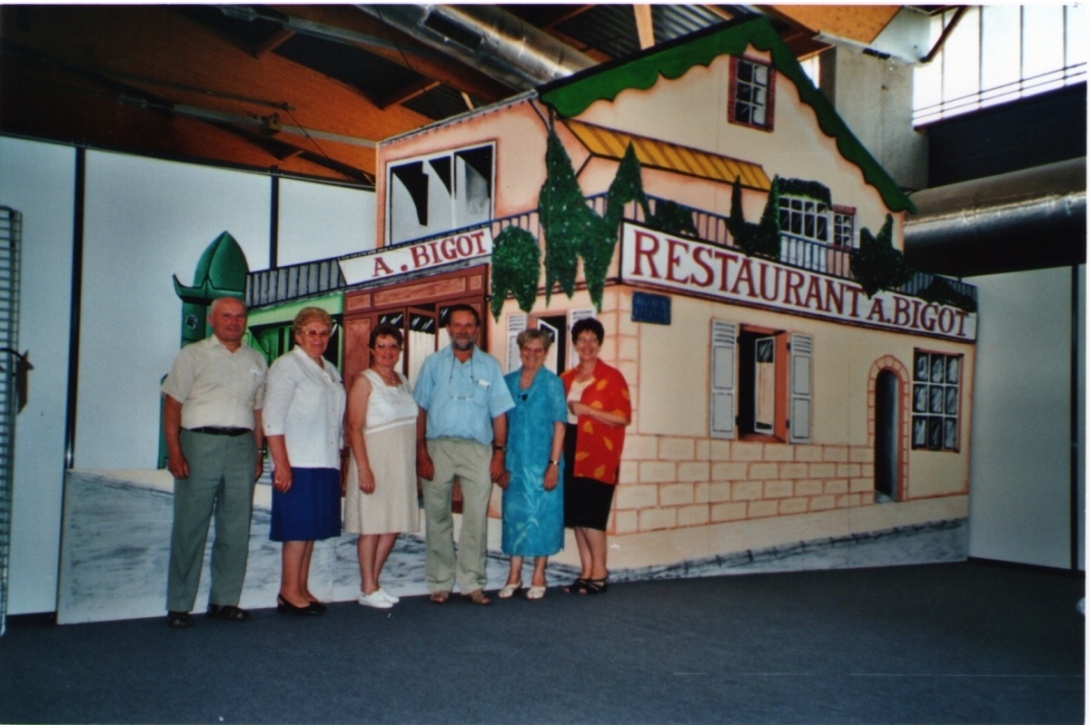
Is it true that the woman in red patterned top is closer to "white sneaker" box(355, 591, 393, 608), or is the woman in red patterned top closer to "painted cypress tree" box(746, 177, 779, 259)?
"white sneaker" box(355, 591, 393, 608)

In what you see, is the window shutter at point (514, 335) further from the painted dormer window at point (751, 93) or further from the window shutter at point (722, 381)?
the painted dormer window at point (751, 93)

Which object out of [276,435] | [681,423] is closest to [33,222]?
[276,435]

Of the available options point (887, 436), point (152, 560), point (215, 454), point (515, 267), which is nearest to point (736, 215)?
point (515, 267)

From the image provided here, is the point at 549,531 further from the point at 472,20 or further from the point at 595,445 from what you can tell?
the point at 472,20

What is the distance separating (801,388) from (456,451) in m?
2.30

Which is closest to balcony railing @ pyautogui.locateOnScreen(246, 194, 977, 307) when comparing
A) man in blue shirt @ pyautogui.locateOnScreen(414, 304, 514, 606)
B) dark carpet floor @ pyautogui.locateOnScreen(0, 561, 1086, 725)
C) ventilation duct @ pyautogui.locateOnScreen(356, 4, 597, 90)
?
man in blue shirt @ pyautogui.locateOnScreen(414, 304, 514, 606)

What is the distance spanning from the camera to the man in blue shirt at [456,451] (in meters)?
3.94

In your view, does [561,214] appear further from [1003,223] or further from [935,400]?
[935,400]

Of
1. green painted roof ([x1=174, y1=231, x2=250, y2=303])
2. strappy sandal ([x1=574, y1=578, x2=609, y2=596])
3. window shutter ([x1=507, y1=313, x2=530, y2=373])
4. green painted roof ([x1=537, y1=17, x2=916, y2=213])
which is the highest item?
green painted roof ([x1=537, y1=17, x2=916, y2=213])

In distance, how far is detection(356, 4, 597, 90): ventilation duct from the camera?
4.61m

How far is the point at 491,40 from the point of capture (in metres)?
5.02

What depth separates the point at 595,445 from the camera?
14.1 ft

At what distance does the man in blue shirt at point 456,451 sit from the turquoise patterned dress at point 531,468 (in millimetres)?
150

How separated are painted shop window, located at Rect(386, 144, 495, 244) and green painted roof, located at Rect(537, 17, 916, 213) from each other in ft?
1.60
